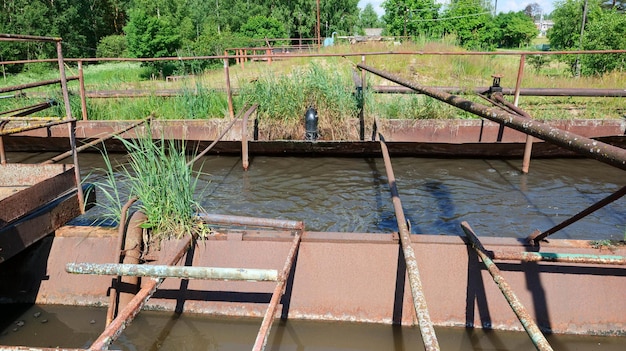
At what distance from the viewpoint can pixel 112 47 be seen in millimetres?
42875

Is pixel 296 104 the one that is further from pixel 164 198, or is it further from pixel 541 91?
pixel 164 198

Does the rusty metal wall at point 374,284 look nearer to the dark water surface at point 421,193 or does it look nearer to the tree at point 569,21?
the dark water surface at point 421,193

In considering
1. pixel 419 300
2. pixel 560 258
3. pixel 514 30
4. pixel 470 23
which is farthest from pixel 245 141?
pixel 514 30

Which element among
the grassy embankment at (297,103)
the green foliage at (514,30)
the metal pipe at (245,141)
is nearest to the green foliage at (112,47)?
the grassy embankment at (297,103)

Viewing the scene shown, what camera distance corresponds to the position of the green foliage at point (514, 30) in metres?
64.0

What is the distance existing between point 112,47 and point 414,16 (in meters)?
36.1

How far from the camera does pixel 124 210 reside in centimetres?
337

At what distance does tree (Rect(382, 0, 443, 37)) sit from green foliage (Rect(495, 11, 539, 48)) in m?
12.9

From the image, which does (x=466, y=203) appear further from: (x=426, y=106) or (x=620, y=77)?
(x=620, y=77)

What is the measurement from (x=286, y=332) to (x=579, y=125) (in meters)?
7.40

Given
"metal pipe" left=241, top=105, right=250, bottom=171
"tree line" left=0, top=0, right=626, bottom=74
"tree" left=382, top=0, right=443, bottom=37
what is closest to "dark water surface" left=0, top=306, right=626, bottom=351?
"metal pipe" left=241, top=105, right=250, bottom=171

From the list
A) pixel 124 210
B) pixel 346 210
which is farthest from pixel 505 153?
pixel 124 210

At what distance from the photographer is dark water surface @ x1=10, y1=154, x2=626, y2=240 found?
564 cm

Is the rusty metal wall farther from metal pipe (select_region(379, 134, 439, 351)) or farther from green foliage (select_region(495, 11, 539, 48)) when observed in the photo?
green foliage (select_region(495, 11, 539, 48))
